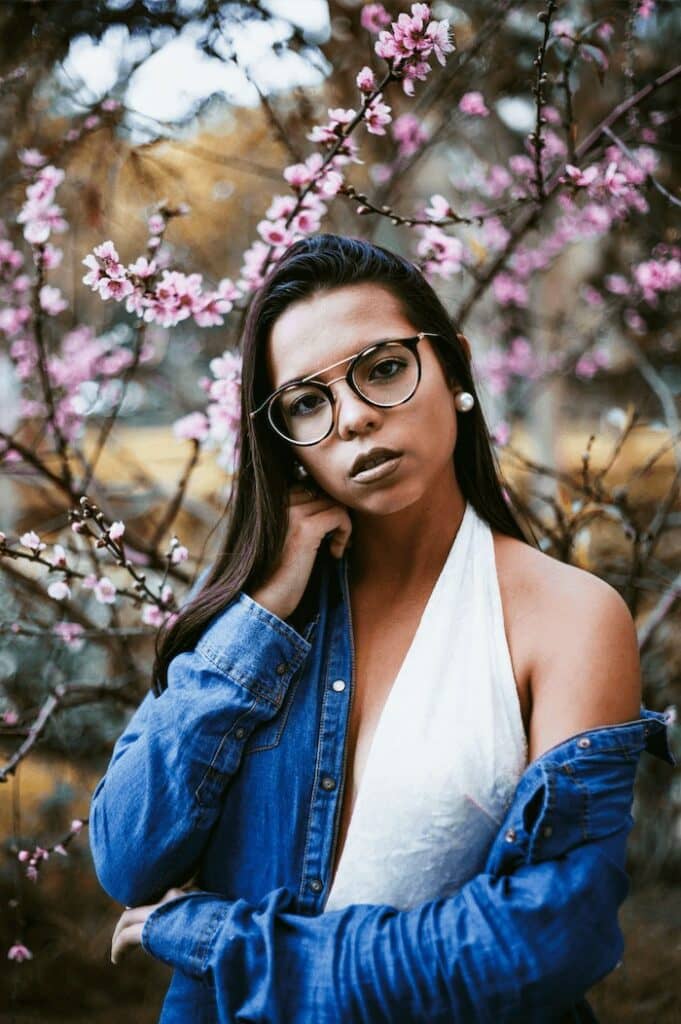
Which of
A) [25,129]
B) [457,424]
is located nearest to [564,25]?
[457,424]

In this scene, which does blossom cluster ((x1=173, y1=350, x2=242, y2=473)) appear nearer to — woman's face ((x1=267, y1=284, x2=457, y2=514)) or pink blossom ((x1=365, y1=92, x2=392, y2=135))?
woman's face ((x1=267, y1=284, x2=457, y2=514))

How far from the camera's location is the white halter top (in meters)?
1.31

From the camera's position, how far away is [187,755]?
140 centimetres

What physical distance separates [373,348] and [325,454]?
184 millimetres

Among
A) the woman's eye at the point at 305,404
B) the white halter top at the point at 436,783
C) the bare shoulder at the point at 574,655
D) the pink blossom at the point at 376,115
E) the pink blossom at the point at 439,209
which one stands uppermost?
the pink blossom at the point at 376,115

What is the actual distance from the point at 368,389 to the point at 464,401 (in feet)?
0.71

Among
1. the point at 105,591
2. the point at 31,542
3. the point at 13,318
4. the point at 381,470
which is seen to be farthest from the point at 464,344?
the point at 13,318

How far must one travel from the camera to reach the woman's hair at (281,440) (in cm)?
153

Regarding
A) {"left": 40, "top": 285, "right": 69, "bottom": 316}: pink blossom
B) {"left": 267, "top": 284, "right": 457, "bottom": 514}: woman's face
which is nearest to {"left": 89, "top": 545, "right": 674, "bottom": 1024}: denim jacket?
{"left": 267, "top": 284, "right": 457, "bottom": 514}: woman's face

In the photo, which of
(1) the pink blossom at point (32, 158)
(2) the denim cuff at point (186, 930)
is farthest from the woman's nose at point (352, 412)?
(1) the pink blossom at point (32, 158)

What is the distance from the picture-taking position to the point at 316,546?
156 centimetres

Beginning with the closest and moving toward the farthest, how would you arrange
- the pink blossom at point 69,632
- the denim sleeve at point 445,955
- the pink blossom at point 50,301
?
1. the denim sleeve at point 445,955
2. the pink blossom at point 69,632
3. the pink blossom at point 50,301

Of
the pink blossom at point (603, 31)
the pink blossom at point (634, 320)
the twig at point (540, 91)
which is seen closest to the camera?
the twig at point (540, 91)

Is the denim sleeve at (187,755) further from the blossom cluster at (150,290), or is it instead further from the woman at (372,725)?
the blossom cluster at (150,290)
